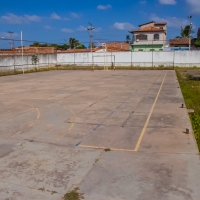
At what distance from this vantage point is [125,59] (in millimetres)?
39281

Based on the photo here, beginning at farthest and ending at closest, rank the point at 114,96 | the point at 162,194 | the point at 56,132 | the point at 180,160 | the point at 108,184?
the point at 114,96 < the point at 56,132 < the point at 180,160 < the point at 108,184 < the point at 162,194

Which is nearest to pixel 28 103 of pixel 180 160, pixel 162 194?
pixel 180 160

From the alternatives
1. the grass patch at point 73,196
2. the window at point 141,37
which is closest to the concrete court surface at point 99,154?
the grass patch at point 73,196

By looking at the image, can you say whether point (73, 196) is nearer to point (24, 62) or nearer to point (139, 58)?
point (24, 62)

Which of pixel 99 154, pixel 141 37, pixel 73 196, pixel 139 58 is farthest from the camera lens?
pixel 141 37

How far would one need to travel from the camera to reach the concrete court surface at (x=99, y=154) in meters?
4.20

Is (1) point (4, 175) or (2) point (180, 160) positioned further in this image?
(2) point (180, 160)

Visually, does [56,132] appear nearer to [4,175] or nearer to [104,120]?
[104,120]

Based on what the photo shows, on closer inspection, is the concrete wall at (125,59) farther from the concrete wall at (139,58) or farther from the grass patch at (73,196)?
the grass patch at (73,196)


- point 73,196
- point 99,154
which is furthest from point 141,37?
point 73,196

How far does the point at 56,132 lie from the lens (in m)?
7.32

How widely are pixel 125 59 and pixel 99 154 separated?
3450 cm

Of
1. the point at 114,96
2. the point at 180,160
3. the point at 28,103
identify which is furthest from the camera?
the point at 114,96

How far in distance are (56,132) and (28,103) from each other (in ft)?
15.5
